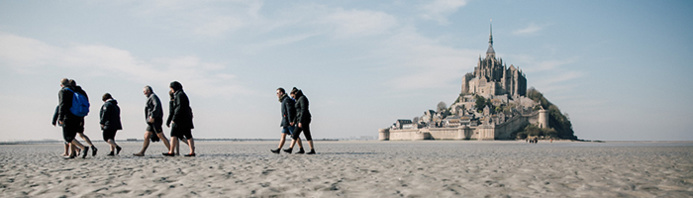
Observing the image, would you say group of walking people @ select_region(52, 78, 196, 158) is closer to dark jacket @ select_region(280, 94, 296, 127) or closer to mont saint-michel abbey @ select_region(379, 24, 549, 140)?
dark jacket @ select_region(280, 94, 296, 127)

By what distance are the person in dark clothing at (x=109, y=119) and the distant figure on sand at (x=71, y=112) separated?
673 millimetres

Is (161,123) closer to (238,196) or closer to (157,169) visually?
(157,169)

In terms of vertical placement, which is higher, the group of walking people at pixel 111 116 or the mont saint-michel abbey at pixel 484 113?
the mont saint-michel abbey at pixel 484 113

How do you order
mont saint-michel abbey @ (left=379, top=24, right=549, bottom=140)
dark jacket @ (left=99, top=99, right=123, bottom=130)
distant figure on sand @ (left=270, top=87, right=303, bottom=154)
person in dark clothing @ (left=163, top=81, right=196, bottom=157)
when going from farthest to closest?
mont saint-michel abbey @ (left=379, top=24, right=549, bottom=140) → distant figure on sand @ (left=270, top=87, right=303, bottom=154) → dark jacket @ (left=99, top=99, right=123, bottom=130) → person in dark clothing @ (left=163, top=81, right=196, bottom=157)

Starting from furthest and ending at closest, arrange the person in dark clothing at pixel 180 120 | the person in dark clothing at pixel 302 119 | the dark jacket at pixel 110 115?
the person in dark clothing at pixel 302 119 < the dark jacket at pixel 110 115 < the person in dark clothing at pixel 180 120

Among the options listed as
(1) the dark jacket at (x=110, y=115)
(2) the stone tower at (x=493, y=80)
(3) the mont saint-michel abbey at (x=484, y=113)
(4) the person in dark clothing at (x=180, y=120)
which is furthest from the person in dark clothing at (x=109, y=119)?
(2) the stone tower at (x=493, y=80)

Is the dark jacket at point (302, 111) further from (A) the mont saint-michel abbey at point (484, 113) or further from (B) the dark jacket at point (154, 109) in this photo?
(A) the mont saint-michel abbey at point (484, 113)

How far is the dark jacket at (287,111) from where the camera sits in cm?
1110

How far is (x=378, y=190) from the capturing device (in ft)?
14.4

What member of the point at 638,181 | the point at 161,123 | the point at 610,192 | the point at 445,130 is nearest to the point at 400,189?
the point at 610,192

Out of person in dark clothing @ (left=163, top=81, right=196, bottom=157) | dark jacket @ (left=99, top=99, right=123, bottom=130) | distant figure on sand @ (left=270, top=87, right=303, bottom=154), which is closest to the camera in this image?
person in dark clothing @ (left=163, top=81, right=196, bottom=157)

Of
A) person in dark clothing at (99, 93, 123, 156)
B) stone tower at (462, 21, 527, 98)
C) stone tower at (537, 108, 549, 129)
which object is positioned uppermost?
stone tower at (462, 21, 527, 98)

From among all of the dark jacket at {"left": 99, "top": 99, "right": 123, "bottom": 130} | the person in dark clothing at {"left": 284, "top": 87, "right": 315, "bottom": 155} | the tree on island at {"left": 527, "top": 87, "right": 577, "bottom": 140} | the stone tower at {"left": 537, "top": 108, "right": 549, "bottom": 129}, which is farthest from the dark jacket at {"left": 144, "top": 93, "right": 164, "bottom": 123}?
the tree on island at {"left": 527, "top": 87, "right": 577, "bottom": 140}

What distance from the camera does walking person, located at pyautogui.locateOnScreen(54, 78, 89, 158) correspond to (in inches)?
339
